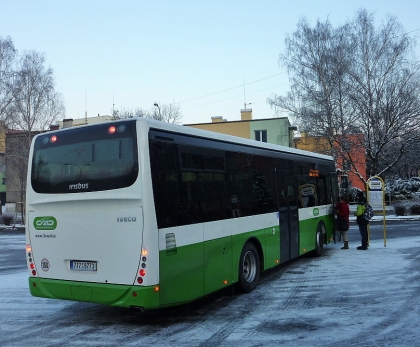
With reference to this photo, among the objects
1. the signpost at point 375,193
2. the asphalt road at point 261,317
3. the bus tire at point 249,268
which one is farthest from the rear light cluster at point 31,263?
the signpost at point 375,193

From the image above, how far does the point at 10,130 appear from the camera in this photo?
36.3 m

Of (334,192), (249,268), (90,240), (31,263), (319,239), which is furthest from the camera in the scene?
(334,192)

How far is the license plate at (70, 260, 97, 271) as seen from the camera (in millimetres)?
6273

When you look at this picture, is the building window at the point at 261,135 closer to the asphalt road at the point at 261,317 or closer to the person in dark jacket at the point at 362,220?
the person in dark jacket at the point at 362,220

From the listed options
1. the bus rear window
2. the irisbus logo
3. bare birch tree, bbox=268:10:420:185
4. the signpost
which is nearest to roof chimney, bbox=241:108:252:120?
bare birch tree, bbox=268:10:420:185

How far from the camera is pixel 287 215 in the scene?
410 inches

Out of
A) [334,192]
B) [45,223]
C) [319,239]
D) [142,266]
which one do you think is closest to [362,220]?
[334,192]

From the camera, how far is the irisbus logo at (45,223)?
6672mm

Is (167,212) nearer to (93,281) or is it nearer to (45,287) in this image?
(93,281)

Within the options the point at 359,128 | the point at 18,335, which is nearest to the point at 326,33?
the point at 359,128

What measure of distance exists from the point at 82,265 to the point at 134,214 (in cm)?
122

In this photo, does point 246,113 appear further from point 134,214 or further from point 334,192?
point 134,214

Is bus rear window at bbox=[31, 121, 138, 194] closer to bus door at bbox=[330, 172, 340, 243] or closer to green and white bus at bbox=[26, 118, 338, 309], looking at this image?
green and white bus at bbox=[26, 118, 338, 309]

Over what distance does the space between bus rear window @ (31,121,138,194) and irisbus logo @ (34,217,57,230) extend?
1.37 ft
